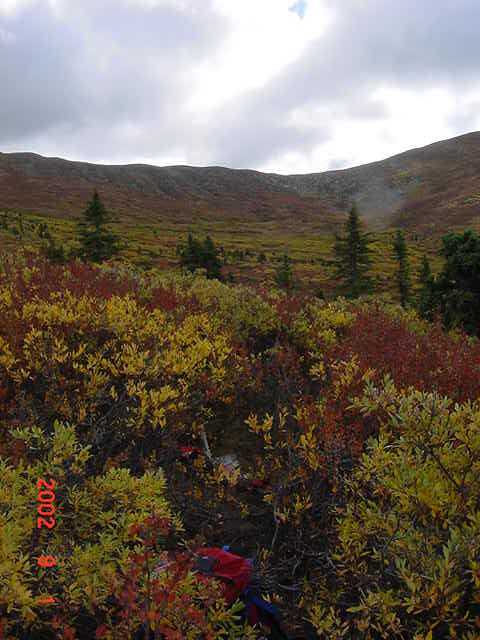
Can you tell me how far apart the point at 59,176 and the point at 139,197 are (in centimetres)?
2321

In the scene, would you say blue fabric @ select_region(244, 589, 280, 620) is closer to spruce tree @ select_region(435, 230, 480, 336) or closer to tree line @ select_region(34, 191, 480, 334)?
tree line @ select_region(34, 191, 480, 334)

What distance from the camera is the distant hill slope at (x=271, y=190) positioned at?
101 m

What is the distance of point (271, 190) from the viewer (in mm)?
164625

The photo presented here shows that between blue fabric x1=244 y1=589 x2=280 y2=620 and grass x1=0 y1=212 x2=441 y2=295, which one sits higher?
grass x1=0 y1=212 x2=441 y2=295

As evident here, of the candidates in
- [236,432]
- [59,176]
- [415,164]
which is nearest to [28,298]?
[236,432]

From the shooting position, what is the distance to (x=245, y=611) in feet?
9.29

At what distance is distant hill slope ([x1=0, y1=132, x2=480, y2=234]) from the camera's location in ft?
333

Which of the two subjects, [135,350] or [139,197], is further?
[139,197]

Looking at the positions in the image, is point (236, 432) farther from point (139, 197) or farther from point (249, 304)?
point (139, 197)

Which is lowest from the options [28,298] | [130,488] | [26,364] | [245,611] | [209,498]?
[245,611]

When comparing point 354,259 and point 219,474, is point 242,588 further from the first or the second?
point 354,259

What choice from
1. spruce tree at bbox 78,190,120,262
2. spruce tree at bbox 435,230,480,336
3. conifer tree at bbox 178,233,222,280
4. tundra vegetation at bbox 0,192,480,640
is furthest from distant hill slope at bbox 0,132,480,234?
tundra vegetation at bbox 0,192,480,640

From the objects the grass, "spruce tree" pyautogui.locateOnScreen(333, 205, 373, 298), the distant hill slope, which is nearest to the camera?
"spruce tree" pyautogui.locateOnScreen(333, 205, 373, 298)

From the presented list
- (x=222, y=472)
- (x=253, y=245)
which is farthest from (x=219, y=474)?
(x=253, y=245)
